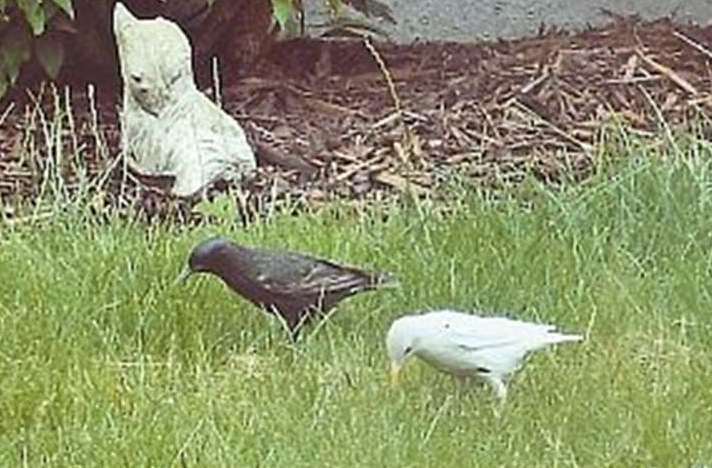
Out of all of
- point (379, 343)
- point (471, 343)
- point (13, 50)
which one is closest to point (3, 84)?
point (13, 50)

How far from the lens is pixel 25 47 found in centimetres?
655

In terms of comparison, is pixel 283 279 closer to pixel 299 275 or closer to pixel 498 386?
pixel 299 275

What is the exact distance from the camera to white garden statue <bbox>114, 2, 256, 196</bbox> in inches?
237

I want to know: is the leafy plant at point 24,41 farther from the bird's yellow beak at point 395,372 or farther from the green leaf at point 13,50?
the bird's yellow beak at point 395,372

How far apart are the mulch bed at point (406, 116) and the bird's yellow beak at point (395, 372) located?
154cm

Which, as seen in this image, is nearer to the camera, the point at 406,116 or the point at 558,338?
the point at 558,338

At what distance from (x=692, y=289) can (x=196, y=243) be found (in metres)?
1.26

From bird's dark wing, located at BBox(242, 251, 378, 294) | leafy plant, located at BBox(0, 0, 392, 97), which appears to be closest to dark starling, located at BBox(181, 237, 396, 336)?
bird's dark wing, located at BBox(242, 251, 378, 294)

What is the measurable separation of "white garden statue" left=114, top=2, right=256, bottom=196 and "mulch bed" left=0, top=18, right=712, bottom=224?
0.26ft

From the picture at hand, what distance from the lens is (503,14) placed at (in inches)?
311

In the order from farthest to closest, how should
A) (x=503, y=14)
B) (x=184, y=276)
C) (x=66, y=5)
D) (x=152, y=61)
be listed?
(x=503, y=14) → (x=66, y=5) → (x=152, y=61) → (x=184, y=276)

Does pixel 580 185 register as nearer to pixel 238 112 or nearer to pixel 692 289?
pixel 692 289

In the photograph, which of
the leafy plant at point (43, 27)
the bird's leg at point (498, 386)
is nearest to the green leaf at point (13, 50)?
the leafy plant at point (43, 27)

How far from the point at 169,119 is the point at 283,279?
1.58 m
